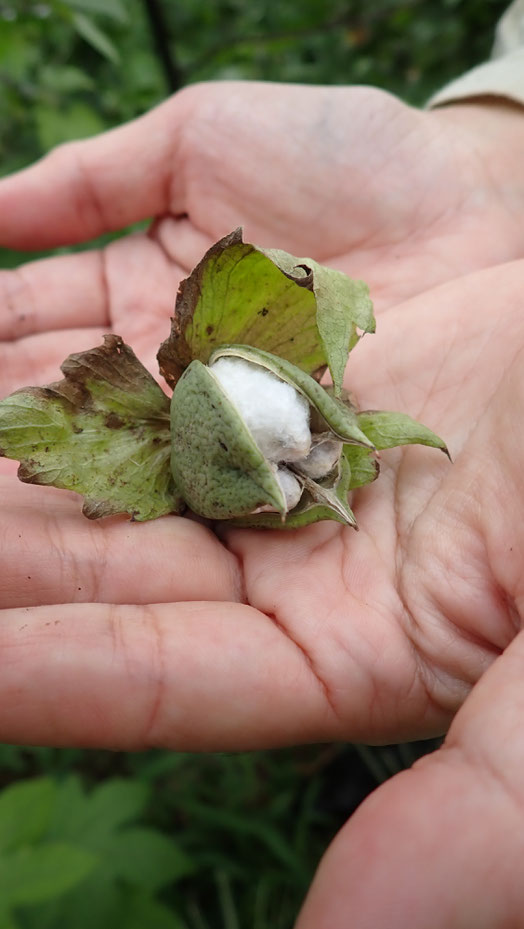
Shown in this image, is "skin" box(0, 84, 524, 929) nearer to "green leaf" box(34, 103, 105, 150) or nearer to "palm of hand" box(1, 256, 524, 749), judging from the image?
"palm of hand" box(1, 256, 524, 749)

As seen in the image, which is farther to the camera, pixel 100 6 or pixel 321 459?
pixel 100 6

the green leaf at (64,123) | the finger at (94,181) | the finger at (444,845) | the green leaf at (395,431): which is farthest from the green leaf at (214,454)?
the green leaf at (64,123)

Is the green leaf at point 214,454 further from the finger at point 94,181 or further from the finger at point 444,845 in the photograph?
the finger at point 94,181

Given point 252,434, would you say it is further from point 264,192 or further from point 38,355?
point 264,192

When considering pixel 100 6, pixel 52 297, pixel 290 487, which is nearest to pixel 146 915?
pixel 290 487

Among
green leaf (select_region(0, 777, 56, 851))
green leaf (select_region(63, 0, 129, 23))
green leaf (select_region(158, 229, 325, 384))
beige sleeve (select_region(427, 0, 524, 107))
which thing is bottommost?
green leaf (select_region(0, 777, 56, 851))

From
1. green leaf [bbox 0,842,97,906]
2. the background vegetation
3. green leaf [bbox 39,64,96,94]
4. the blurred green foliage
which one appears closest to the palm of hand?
green leaf [bbox 0,842,97,906]

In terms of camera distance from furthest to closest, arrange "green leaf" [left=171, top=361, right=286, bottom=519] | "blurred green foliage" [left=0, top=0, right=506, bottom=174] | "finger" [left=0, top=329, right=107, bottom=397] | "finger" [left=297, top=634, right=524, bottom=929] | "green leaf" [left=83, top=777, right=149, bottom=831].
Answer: "blurred green foliage" [left=0, top=0, right=506, bottom=174] → "finger" [left=0, top=329, right=107, bottom=397] → "green leaf" [left=83, top=777, right=149, bottom=831] → "green leaf" [left=171, top=361, right=286, bottom=519] → "finger" [left=297, top=634, right=524, bottom=929]
